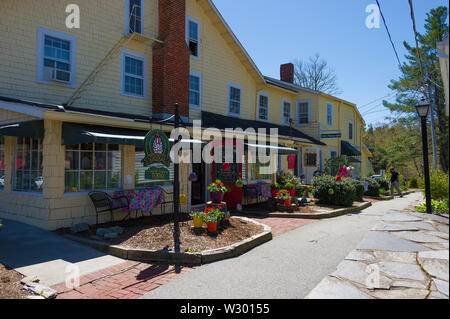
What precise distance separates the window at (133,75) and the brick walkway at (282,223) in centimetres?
634

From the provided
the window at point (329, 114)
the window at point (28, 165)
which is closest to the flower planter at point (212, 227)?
the window at point (28, 165)

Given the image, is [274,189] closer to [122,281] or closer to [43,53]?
[122,281]

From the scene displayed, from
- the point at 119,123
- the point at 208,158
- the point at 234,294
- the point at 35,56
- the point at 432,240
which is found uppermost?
the point at 35,56

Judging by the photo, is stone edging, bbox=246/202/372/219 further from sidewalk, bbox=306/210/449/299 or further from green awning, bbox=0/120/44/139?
green awning, bbox=0/120/44/139

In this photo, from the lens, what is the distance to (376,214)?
11.7 metres

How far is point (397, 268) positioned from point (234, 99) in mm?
13662

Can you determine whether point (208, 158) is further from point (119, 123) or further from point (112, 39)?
point (112, 39)

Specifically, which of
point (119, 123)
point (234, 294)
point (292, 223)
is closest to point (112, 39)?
point (119, 123)

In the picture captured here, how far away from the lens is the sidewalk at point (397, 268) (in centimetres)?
307

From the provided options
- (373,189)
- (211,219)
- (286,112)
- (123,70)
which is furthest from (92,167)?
(373,189)

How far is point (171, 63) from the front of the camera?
11992mm

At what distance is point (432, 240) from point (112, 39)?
10978 mm

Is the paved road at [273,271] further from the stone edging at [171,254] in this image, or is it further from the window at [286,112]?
the window at [286,112]

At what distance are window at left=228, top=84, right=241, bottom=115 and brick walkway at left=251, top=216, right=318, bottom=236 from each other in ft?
22.8
